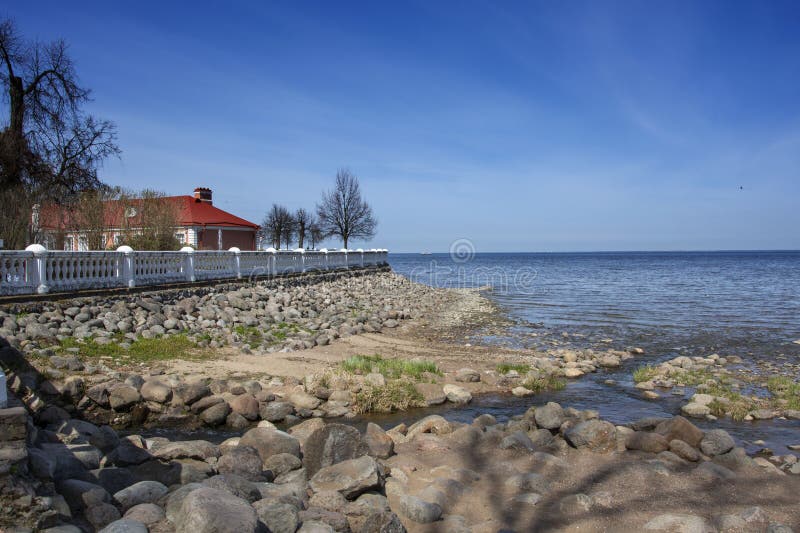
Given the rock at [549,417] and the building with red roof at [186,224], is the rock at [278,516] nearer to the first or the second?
the rock at [549,417]

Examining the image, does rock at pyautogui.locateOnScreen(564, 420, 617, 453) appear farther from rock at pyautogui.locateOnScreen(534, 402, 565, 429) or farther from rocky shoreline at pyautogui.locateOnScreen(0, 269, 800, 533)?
rock at pyautogui.locateOnScreen(534, 402, 565, 429)

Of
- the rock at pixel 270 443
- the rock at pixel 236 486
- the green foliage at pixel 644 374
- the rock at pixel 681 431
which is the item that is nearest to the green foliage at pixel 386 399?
the rock at pixel 270 443

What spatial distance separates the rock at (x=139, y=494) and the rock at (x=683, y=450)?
5.84 meters

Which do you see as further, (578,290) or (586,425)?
(578,290)

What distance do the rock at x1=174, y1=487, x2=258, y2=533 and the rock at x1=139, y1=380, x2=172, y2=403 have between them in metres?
5.00

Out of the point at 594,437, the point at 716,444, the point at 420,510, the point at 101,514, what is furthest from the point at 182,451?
the point at 716,444

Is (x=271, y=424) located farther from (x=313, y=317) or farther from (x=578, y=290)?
(x=578, y=290)

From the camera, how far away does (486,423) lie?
8.29 m

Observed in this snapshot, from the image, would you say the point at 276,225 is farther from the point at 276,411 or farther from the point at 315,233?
the point at 276,411

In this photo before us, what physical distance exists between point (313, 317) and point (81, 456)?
41.0 ft

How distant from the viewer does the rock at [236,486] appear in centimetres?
463

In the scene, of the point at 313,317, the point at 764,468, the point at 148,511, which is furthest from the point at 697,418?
the point at 313,317

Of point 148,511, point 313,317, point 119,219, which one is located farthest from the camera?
point 119,219

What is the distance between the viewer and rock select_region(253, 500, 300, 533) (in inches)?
167
